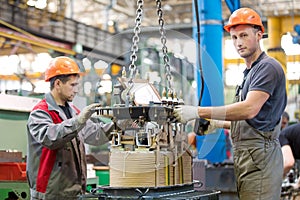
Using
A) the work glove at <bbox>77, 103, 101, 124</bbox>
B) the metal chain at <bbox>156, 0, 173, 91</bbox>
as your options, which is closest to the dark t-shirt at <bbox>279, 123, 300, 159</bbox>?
the metal chain at <bbox>156, 0, 173, 91</bbox>

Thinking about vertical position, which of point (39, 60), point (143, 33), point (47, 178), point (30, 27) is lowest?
point (47, 178)

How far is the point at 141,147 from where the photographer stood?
2098mm

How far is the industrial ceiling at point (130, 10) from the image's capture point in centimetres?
1229

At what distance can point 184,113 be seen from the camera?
2.18 m

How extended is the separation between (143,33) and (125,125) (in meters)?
0.66

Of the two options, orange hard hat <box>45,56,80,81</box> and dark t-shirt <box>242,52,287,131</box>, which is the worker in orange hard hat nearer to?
orange hard hat <box>45,56,80,81</box>

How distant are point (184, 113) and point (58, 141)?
744 mm

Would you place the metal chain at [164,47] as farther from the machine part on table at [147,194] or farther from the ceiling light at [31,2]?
the ceiling light at [31,2]

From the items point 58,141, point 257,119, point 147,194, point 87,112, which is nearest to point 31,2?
point 58,141

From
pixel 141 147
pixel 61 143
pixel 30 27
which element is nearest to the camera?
pixel 141 147

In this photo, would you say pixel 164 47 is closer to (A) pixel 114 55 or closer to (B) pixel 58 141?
(B) pixel 58 141

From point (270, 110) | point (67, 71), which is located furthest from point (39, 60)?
point (270, 110)

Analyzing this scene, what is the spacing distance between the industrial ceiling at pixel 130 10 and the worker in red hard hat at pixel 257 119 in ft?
31.6

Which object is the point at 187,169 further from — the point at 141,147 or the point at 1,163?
the point at 1,163
